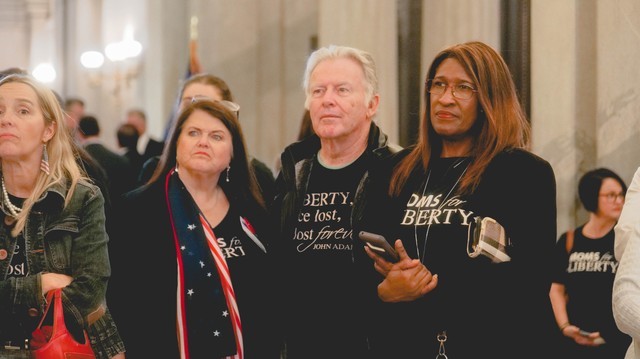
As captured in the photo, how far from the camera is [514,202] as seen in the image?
3904mm

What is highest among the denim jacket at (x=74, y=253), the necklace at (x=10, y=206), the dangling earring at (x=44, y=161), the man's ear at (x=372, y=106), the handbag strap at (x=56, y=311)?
the man's ear at (x=372, y=106)

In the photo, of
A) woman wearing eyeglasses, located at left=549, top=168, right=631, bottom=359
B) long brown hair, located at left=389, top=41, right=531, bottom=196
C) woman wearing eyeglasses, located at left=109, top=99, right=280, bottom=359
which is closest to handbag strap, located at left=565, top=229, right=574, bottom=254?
woman wearing eyeglasses, located at left=549, top=168, right=631, bottom=359

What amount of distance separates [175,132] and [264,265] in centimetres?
77

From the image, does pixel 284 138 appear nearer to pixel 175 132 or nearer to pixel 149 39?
pixel 149 39

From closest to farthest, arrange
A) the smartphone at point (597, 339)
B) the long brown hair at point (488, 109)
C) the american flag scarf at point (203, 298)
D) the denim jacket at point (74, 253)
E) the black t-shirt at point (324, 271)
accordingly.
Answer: the long brown hair at point (488, 109), the denim jacket at point (74, 253), the black t-shirt at point (324, 271), the american flag scarf at point (203, 298), the smartphone at point (597, 339)

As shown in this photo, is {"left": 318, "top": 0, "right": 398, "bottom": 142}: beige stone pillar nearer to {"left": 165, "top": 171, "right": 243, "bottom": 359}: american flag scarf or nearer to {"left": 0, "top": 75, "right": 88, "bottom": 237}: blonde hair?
{"left": 165, "top": 171, "right": 243, "bottom": 359}: american flag scarf

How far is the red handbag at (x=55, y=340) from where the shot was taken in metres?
3.97

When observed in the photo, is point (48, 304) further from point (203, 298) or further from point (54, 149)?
point (203, 298)

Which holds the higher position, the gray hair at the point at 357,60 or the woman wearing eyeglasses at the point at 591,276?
the gray hair at the point at 357,60

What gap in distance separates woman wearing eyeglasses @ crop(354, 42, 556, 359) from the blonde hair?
1302 millimetres

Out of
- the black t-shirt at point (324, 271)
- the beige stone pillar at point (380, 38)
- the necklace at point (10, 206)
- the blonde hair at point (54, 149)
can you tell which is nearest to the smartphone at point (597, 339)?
the black t-shirt at point (324, 271)

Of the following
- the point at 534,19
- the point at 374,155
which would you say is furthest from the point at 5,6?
the point at 374,155

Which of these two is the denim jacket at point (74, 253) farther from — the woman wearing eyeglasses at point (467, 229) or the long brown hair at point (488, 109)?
the long brown hair at point (488, 109)

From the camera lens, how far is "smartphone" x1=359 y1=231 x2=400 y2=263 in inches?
155
